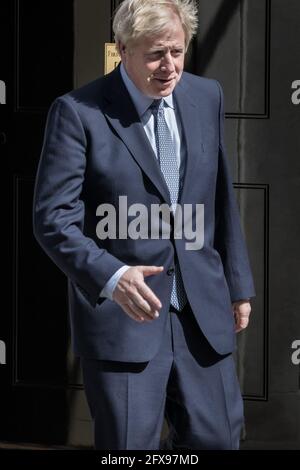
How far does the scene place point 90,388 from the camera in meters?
3.50

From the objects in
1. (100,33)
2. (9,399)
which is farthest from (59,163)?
(9,399)

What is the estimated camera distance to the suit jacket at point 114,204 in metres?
3.38

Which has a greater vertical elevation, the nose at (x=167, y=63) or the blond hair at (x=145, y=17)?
the blond hair at (x=145, y=17)

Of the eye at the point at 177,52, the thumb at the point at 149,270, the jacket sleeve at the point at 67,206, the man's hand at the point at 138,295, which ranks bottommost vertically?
the man's hand at the point at 138,295

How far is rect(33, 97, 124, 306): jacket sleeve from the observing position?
3357 mm

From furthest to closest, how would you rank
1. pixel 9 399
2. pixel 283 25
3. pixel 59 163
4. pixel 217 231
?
pixel 9 399 → pixel 283 25 → pixel 217 231 → pixel 59 163

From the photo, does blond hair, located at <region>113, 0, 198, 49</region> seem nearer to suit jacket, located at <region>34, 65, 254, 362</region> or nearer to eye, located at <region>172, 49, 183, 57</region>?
eye, located at <region>172, 49, 183, 57</region>

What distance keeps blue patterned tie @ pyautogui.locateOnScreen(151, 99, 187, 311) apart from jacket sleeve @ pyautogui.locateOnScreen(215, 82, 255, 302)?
0.18 meters

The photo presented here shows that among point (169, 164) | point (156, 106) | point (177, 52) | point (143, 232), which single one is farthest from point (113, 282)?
point (177, 52)

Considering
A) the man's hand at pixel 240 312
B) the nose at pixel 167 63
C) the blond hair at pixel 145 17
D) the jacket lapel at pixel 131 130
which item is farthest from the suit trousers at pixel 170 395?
the blond hair at pixel 145 17

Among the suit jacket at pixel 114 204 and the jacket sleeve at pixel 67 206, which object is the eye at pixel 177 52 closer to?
the suit jacket at pixel 114 204

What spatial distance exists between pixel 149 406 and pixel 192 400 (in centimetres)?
13

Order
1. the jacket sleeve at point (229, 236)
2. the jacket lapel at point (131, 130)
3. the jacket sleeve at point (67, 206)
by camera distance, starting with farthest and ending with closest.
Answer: the jacket sleeve at point (229, 236), the jacket lapel at point (131, 130), the jacket sleeve at point (67, 206)

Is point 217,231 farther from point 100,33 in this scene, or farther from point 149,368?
point 100,33
